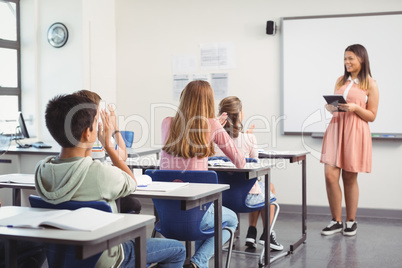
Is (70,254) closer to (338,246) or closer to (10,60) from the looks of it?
(338,246)

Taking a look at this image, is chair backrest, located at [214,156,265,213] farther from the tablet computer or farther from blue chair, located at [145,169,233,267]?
the tablet computer

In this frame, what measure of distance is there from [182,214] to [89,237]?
1264mm

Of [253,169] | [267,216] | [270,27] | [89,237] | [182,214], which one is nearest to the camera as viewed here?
[89,237]

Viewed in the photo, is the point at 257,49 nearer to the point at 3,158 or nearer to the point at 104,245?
the point at 3,158

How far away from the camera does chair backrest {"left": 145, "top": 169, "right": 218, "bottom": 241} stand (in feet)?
9.01

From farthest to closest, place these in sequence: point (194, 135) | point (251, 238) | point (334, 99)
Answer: point (334, 99)
point (251, 238)
point (194, 135)

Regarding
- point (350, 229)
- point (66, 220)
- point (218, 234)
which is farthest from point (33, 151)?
point (66, 220)

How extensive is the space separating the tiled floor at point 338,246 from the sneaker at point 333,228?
5 cm

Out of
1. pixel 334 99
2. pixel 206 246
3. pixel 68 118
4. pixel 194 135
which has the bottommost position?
pixel 206 246

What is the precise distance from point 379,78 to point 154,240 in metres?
3.76

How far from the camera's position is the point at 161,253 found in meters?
2.21

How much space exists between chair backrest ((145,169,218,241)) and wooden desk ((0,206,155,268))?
0.93 meters

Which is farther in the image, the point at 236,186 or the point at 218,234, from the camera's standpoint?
Result: the point at 236,186

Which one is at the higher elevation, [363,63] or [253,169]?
[363,63]
